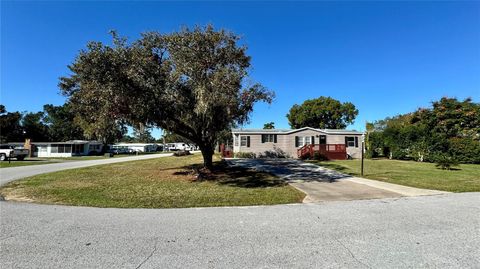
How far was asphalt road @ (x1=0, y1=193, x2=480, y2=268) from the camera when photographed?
148 inches

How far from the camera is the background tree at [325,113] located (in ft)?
171

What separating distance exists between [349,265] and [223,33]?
37.1 ft

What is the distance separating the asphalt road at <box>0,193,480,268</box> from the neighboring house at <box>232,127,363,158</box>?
2164 cm

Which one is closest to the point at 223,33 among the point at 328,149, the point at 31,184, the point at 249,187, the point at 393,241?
the point at 249,187

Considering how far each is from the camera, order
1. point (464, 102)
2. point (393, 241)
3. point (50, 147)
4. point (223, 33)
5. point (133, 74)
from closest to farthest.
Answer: point (393, 241)
point (133, 74)
point (223, 33)
point (464, 102)
point (50, 147)

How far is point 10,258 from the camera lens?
385cm

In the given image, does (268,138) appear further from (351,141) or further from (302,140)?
(351,141)

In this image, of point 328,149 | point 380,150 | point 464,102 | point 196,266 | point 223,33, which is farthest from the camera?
point 380,150

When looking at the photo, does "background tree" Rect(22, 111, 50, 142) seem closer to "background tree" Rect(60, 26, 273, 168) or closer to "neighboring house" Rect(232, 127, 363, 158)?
"neighboring house" Rect(232, 127, 363, 158)

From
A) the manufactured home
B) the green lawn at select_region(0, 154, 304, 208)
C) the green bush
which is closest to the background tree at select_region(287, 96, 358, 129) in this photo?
the green bush

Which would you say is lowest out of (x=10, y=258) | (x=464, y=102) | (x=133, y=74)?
(x=10, y=258)

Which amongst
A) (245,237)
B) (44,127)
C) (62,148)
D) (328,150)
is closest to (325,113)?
(328,150)

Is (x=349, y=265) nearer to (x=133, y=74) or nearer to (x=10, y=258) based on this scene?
(x=10, y=258)

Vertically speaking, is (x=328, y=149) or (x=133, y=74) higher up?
(x=133, y=74)
